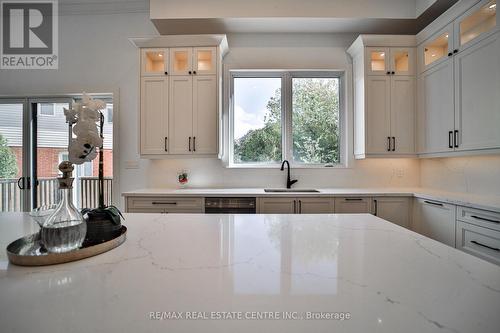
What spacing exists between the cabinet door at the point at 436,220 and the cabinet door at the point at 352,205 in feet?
1.66

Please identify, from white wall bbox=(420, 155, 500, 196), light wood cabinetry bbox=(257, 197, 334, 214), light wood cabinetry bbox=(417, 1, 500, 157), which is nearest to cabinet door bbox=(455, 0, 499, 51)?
light wood cabinetry bbox=(417, 1, 500, 157)

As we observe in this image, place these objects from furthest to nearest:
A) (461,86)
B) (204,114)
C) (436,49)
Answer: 1. (204,114)
2. (436,49)
3. (461,86)

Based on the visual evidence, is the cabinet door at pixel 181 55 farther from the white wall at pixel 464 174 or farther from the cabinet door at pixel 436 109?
the white wall at pixel 464 174

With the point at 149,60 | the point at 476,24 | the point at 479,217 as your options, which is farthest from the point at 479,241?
the point at 149,60

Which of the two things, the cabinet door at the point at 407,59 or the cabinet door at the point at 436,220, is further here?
the cabinet door at the point at 407,59

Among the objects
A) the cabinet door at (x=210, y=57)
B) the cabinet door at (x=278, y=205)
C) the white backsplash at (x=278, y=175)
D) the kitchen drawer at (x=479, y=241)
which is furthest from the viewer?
the white backsplash at (x=278, y=175)

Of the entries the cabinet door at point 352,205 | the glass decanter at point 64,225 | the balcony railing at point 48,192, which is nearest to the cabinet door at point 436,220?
the cabinet door at point 352,205

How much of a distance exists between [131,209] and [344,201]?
233 cm

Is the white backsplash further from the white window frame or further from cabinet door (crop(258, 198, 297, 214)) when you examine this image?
cabinet door (crop(258, 198, 297, 214))

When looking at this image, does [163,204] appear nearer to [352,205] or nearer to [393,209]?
[352,205]

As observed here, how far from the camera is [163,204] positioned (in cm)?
250

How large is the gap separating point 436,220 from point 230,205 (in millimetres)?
2051
